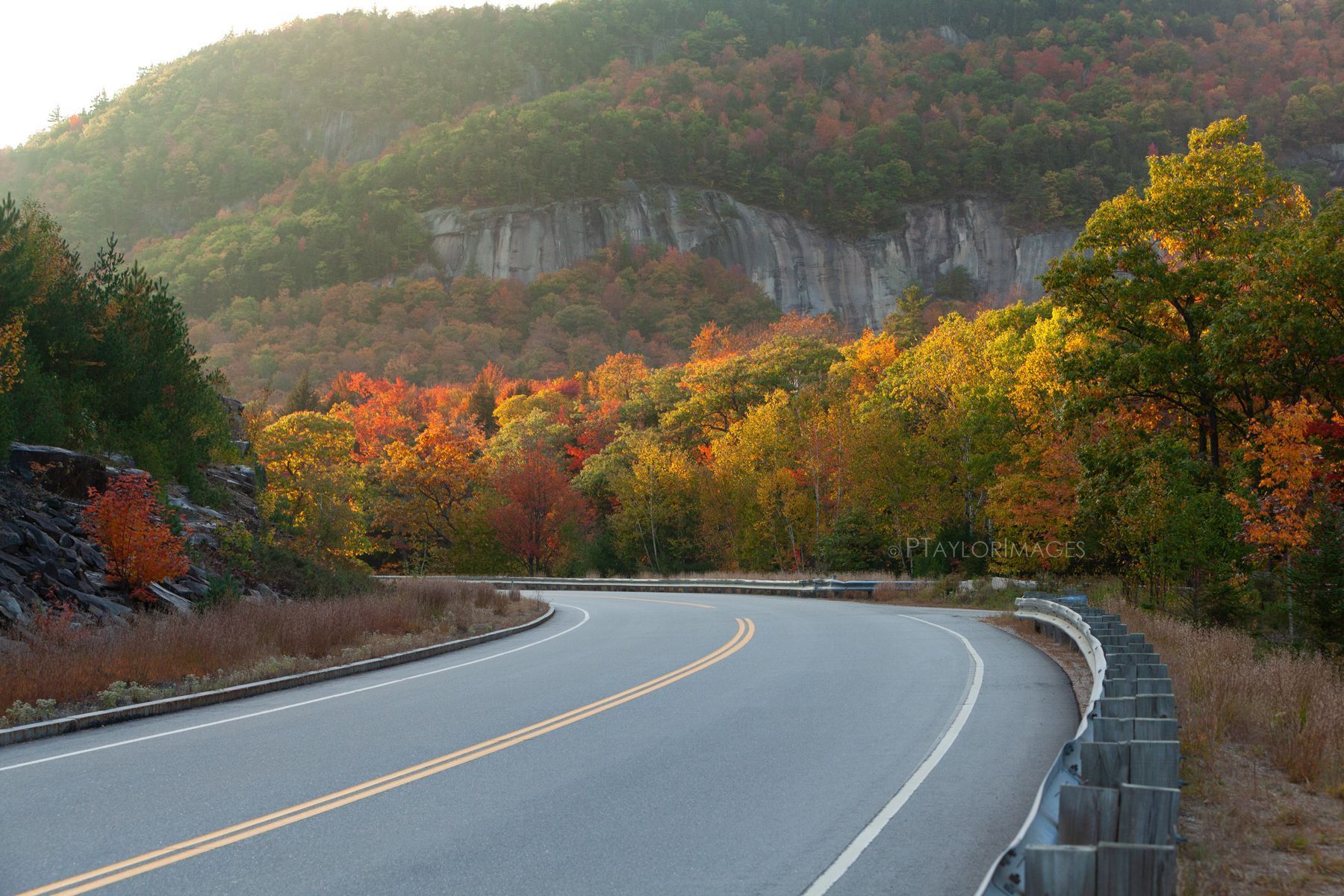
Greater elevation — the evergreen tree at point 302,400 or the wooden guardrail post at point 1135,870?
the evergreen tree at point 302,400

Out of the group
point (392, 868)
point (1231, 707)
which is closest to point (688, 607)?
point (1231, 707)

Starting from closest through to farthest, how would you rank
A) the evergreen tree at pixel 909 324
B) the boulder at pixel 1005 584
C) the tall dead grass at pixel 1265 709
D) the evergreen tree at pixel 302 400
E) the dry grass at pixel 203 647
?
the tall dead grass at pixel 1265 709, the dry grass at pixel 203 647, the boulder at pixel 1005 584, the evergreen tree at pixel 909 324, the evergreen tree at pixel 302 400

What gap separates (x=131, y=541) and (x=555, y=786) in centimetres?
1231

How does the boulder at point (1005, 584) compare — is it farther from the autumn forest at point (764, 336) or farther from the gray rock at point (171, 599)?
the gray rock at point (171, 599)

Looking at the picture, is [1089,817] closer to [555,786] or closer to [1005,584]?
[555,786]

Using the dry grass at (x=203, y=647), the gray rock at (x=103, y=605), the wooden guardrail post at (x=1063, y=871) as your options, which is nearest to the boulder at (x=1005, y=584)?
the dry grass at (x=203, y=647)

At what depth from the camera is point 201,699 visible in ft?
40.8

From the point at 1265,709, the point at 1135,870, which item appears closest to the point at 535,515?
the point at 1265,709

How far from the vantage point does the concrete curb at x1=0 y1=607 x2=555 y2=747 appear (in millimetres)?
10336

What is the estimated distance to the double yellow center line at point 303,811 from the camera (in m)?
5.62

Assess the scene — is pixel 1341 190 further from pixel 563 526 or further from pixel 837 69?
pixel 837 69

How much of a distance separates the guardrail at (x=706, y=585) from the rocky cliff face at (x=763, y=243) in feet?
372

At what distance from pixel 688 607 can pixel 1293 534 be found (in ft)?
51.5

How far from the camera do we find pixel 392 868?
5.82 metres
